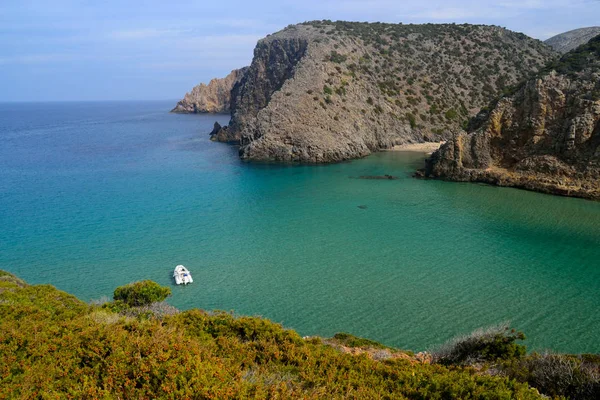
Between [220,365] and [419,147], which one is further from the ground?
[419,147]

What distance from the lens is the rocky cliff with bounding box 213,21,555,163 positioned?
6128 centimetres

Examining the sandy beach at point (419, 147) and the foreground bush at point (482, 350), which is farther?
the sandy beach at point (419, 147)

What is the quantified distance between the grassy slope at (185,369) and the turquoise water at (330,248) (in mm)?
6789

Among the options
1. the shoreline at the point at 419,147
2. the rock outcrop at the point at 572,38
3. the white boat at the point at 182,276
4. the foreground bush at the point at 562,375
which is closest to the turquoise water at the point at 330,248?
the white boat at the point at 182,276

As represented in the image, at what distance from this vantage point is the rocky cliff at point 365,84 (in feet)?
201

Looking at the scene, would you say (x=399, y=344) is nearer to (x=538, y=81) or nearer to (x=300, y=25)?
(x=538, y=81)

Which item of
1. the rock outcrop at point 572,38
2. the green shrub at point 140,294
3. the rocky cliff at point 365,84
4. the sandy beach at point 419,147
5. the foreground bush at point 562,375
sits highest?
the rock outcrop at point 572,38

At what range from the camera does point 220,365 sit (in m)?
8.92

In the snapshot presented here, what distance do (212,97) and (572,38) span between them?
121426 millimetres

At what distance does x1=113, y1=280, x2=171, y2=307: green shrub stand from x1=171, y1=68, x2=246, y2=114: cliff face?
5781 inches

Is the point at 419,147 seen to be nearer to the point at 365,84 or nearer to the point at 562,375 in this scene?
the point at 365,84

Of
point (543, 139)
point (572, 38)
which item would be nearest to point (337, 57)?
point (543, 139)

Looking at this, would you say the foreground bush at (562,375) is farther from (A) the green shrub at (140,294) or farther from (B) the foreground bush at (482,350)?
(A) the green shrub at (140,294)

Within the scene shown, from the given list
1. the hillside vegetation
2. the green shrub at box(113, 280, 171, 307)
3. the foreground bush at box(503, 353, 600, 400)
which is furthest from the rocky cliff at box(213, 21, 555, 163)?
the foreground bush at box(503, 353, 600, 400)
